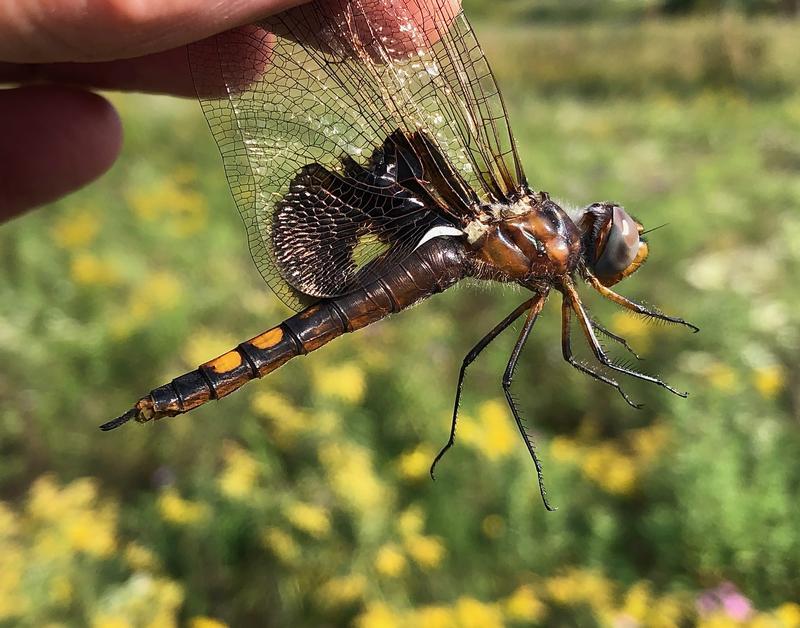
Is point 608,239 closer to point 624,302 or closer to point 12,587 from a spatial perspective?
point 624,302

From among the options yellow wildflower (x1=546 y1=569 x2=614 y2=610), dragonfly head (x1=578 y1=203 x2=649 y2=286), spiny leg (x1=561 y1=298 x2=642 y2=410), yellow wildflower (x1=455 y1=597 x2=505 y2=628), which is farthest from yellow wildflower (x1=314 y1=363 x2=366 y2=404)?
dragonfly head (x1=578 y1=203 x2=649 y2=286)

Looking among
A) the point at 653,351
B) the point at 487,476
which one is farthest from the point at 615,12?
the point at 487,476

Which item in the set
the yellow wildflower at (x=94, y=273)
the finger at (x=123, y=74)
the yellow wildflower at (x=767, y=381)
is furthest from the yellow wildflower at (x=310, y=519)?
the yellow wildflower at (x=767, y=381)

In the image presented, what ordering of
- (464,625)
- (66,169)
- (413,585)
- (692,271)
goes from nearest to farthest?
(66,169) → (464,625) → (413,585) → (692,271)

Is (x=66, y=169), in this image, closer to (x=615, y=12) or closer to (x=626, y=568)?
(x=626, y=568)

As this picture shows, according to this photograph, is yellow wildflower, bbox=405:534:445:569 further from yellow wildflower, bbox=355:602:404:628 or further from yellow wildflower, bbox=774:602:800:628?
yellow wildflower, bbox=774:602:800:628

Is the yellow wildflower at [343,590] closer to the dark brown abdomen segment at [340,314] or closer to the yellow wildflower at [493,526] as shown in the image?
the yellow wildflower at [493,526]

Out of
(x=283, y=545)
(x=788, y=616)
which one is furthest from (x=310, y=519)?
(x=788, y=616)
